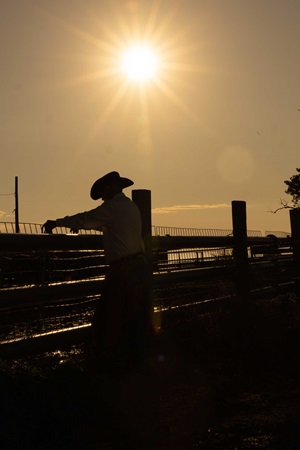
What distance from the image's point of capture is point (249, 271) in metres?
10.4

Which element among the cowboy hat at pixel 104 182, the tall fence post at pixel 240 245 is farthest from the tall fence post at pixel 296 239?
the cowboy hat at pixel 104 182

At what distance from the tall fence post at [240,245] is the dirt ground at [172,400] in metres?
2.57

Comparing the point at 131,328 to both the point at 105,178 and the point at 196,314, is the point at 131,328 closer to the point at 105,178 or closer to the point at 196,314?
the point at 105,178

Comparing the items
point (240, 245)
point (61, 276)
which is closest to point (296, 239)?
point (240, 245)

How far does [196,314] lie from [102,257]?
1716 millimetres

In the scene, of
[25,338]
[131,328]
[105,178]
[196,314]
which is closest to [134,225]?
[105,178]

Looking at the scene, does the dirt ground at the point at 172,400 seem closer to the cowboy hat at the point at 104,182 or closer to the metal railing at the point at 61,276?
the metal railing at the point at 61,276

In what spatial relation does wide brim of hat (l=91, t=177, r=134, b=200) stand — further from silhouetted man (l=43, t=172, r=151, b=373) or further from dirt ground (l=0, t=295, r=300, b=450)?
dirt ground (l=0, t=295, r=300, b=450)

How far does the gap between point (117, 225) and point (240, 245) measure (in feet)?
16.0

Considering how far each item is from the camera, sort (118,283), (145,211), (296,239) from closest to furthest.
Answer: (118,283)
(145,211)
(296,239)

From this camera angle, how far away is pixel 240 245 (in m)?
10.3

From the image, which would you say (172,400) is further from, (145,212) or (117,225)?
(145,212)

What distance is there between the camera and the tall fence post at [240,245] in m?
9.98

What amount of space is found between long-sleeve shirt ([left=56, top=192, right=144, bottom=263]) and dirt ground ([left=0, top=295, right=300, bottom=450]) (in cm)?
104
